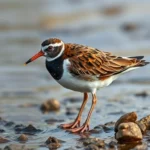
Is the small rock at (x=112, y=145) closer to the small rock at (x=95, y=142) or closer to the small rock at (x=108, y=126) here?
the small rock at (x=95, y=142)

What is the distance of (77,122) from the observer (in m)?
8.59

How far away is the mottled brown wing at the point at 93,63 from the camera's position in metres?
8.33

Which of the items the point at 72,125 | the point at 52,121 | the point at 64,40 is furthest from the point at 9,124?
the point at 64,40

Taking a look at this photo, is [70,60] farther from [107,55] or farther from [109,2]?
[109,2]

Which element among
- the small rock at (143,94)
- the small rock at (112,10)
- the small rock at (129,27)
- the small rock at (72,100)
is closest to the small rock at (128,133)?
the small rock at (143,94)

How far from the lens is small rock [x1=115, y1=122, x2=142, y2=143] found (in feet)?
24.1

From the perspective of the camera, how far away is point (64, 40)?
16.2 meters

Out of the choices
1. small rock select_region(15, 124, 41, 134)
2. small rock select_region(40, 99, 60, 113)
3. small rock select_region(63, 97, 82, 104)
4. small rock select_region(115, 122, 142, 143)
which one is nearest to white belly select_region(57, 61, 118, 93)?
small rock select_region(15, 124, 41, 134)

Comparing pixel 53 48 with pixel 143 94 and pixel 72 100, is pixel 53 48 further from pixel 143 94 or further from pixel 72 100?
pixel 143 94

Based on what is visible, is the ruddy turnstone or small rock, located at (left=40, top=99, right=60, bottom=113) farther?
small rock, located at (left=40, top=99, right=60, bottom=113)

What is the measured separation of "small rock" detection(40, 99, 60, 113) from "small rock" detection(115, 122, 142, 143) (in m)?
2.34

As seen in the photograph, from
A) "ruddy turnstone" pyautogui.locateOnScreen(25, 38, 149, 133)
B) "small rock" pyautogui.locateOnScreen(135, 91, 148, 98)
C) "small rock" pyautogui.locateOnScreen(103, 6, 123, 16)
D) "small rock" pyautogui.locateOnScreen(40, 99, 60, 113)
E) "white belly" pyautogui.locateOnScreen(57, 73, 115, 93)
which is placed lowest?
"small rock" pyautogui.locateOnScreen(40, 99, 60, 113)

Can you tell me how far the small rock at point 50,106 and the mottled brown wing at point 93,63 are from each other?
4.41 ft

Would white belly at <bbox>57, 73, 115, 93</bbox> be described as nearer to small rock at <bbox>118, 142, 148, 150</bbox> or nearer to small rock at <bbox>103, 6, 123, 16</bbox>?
small rock at <bbox>118, 142, 148, 150</bbox>
